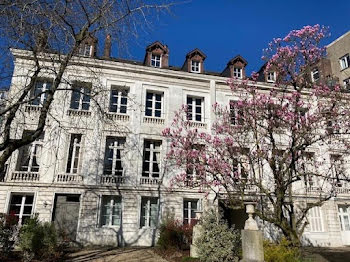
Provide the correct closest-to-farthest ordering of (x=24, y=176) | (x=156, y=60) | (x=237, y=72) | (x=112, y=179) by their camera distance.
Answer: (x=24, y=176), (x=112, y=179), (x=156, y=60), (x=237, y=72)

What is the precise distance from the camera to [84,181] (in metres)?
14.3

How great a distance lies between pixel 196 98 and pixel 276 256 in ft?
40.3

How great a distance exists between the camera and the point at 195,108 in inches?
706

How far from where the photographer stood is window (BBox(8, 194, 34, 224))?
43.9ft

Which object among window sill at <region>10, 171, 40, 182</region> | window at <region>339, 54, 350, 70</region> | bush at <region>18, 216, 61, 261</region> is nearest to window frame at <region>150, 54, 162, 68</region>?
window sill at <region>10, 171, 40, 182</region>

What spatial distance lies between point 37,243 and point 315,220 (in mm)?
16046

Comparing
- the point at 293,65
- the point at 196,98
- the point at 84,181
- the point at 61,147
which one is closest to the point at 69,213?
the point at 84,181

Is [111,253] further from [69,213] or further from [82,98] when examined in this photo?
[82,98]

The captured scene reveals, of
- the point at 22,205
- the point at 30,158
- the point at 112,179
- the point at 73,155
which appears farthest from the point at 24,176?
the point at 112,179

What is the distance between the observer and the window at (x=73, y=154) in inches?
578

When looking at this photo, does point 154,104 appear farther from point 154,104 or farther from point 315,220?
point 315,220

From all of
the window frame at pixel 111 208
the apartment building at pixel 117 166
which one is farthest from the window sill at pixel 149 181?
the window frame at pixel 111 208

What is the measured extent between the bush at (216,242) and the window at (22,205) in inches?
361

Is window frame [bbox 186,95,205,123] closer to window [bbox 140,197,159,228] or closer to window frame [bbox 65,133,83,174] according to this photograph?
window [bbox 140,197,159,228]
